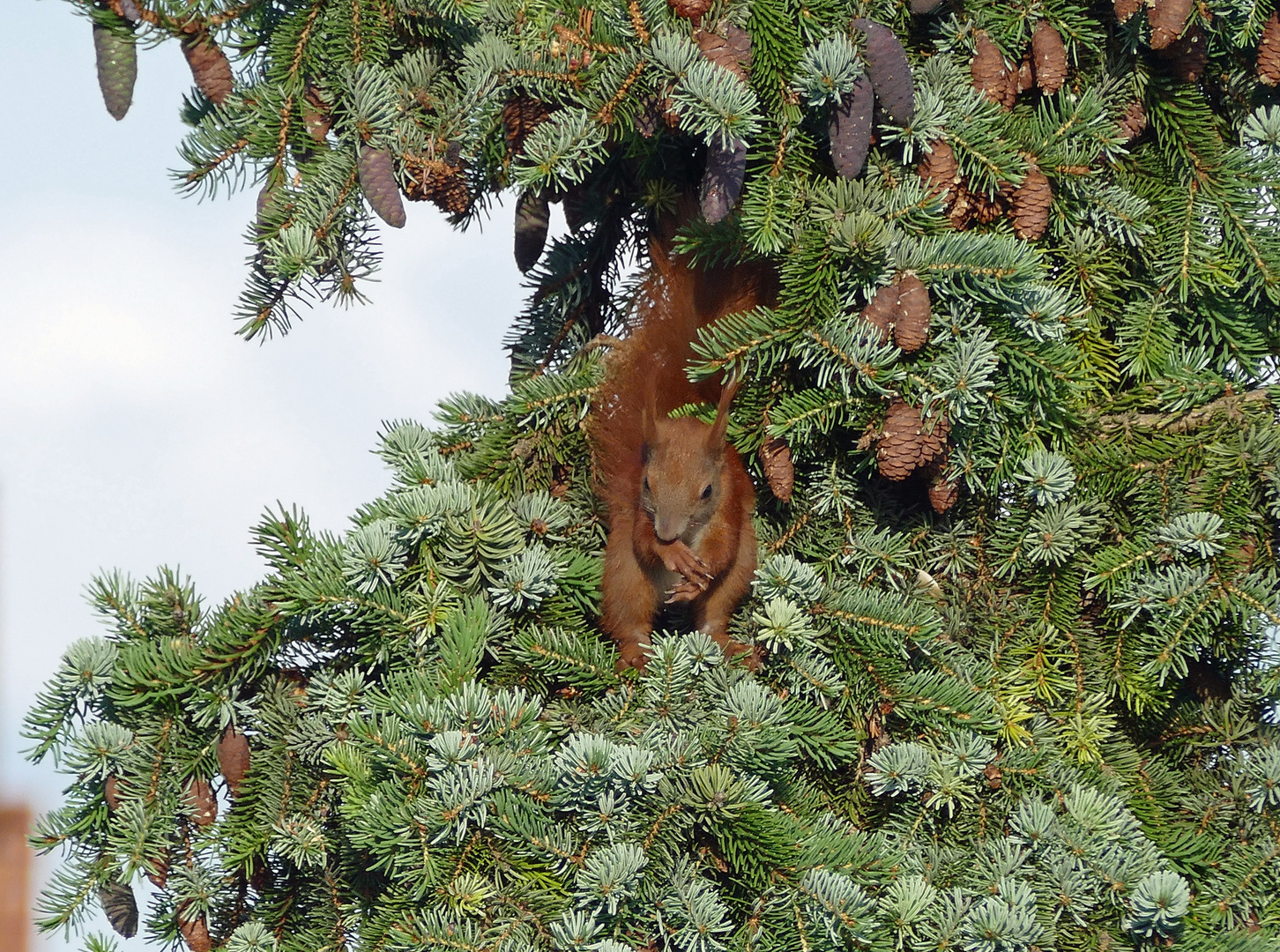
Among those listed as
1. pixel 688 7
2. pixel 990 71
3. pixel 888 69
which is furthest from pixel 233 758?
pixel 990 71

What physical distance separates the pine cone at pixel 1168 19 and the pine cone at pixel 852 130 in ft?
1.30

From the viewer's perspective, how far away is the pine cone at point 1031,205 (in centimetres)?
169

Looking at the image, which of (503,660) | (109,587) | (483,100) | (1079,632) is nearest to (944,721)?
(1079,632)

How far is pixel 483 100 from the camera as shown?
1.62 meters

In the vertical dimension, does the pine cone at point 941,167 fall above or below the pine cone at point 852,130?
below

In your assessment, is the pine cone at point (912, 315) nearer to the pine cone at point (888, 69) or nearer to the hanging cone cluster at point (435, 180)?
the pine cone at point (888, 69)

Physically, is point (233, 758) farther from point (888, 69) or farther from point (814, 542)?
point (888, 69)

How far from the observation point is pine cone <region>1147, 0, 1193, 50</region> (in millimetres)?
1648

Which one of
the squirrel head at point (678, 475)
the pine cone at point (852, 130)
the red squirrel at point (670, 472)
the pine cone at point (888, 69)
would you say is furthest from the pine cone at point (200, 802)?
the pine cone at point (888, 69)

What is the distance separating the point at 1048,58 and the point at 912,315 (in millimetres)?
451

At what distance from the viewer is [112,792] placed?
5.12 ft

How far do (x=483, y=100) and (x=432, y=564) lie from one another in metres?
0.59

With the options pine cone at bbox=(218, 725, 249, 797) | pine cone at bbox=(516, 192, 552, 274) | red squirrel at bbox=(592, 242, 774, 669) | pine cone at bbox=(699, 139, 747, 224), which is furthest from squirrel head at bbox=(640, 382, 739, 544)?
pine cone at bbox=(218, 725, 249, 797)

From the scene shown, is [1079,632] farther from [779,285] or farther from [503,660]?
[503,660]
